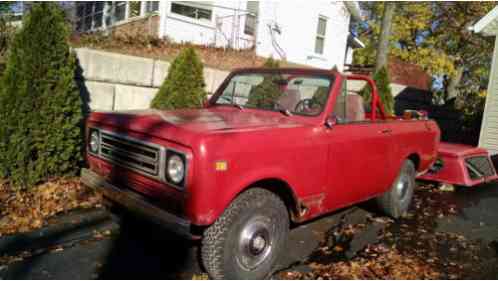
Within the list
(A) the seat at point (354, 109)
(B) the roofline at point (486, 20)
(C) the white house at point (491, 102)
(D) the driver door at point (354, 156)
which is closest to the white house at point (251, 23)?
(B) the roofline at point (486, 20)

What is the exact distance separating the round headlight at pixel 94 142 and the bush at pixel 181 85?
10.2ft

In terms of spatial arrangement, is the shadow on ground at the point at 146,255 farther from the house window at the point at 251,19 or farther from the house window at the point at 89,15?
the house window at the point at 89,15

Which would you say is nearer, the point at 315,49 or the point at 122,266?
the point at 122,266

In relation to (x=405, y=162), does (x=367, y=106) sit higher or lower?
higher

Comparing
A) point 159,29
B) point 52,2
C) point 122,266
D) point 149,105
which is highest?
point 159,29

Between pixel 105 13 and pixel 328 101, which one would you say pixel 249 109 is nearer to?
pixel 328 101

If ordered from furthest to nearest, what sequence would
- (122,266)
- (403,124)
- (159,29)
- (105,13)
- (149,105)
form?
(105,13), (159,29), (149,105), (403,124), (122,266)

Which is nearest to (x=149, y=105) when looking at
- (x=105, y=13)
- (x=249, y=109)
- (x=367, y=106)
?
(x=249, y=109)

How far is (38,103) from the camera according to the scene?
4.78m

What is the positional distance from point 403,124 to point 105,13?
14.7m

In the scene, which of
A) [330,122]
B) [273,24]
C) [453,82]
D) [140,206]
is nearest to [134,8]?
[273,24]

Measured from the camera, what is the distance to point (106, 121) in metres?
3.40

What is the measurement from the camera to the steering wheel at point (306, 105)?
3.79 m

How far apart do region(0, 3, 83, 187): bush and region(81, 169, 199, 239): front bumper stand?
1726 mm
